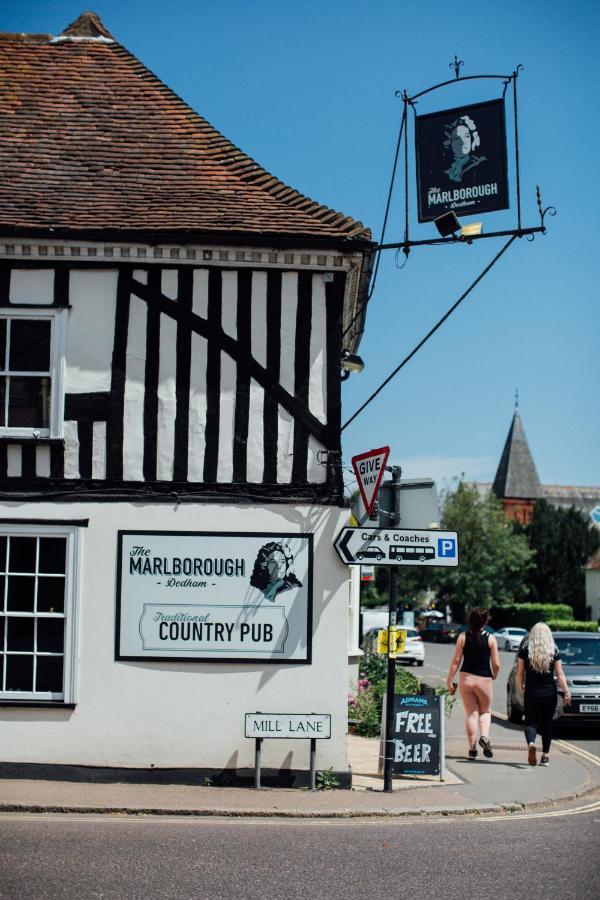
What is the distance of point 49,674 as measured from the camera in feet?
36.8

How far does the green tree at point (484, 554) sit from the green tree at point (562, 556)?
104 cm

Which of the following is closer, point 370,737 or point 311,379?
point 311,379

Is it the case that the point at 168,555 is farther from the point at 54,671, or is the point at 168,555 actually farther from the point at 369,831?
the point at 369,831

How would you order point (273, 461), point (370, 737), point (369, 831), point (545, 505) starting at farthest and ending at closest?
point (545, 505)
point (370, 737)
point (273, 461)
point (369, 831)

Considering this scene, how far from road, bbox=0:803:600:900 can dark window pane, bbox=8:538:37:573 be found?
112 inches

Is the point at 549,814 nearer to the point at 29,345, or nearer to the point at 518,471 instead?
the point at 29,345

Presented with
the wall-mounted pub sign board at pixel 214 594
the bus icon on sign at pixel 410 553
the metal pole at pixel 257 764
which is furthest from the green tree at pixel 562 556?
the metal pole at pixel 257 764

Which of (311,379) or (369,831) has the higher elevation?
(311,379)

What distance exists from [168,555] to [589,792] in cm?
508

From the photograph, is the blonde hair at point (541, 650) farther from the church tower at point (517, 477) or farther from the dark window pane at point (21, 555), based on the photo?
the church tower at point (517, 477)

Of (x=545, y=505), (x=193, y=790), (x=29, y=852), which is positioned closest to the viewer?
(x=29, y=852)

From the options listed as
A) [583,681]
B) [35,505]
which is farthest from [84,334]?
[583,681]

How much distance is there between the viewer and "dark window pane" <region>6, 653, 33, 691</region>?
11.2m

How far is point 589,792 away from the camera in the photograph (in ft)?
38.0
